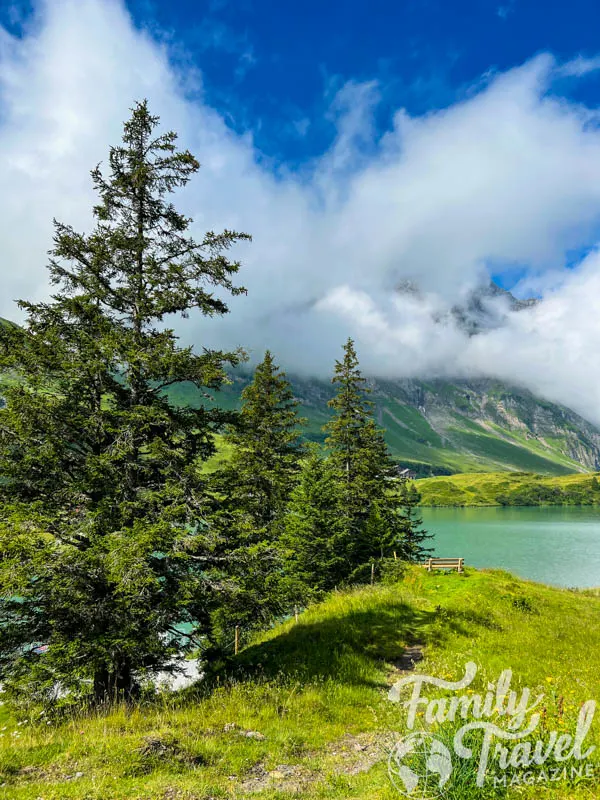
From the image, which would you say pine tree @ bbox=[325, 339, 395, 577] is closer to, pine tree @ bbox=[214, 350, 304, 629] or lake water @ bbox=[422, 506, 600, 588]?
pine tree @ bbox=[214, 350, 304, 629]

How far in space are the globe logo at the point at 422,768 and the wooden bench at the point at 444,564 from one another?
78.6 feet

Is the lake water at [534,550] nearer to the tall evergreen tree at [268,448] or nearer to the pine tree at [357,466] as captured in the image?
the pine tree at [357,466]

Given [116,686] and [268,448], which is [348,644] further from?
[268,448]

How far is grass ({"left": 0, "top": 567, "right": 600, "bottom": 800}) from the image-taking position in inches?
232

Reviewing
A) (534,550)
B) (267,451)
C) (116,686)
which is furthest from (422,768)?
(534,550)

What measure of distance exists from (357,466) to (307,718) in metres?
22.9

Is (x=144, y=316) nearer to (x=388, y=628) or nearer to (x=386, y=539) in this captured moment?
(x=388, y=628)

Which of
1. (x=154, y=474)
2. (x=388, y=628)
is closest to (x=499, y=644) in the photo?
(x=388, y=628)

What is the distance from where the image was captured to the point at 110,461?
10.5m

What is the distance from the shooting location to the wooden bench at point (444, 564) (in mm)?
28391

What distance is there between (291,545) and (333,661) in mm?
14218

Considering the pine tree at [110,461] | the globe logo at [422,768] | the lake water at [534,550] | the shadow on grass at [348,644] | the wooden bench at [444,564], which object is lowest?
the lake water at [534,550]

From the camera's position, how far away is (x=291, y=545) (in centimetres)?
2664

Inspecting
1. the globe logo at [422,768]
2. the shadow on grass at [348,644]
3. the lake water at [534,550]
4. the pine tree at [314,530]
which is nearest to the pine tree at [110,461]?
the shadow on grass at [348,644]
